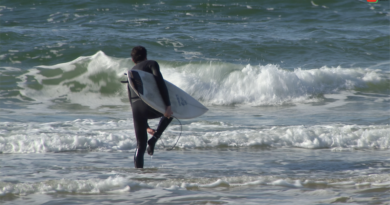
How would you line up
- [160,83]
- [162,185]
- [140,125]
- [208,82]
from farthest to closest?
[208,82] < [140,125] < [160,83] < [162,185]

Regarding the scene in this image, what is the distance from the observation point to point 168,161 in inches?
217

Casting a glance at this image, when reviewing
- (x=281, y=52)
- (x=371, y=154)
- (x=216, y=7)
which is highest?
(x=216, y=7)

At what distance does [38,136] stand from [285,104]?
5.97 metres

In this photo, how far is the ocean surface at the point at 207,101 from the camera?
14.0ft

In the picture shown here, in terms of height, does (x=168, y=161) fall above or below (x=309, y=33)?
below

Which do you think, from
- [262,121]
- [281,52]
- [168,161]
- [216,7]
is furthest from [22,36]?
[168,161]

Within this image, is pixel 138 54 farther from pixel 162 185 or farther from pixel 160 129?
pixel 162 185

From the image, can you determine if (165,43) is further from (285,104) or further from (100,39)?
(285,104)

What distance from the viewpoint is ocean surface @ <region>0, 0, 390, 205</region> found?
4.27m

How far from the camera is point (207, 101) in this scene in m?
10.8

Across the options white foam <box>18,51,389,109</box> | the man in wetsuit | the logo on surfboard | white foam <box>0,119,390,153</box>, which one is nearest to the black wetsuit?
the man in wetsuit

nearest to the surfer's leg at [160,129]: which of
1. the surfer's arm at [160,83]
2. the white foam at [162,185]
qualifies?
the surfer's arm at [160,83]

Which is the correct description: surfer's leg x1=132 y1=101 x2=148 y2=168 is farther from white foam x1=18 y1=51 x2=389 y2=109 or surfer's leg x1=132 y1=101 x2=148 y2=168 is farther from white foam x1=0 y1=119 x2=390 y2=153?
white foam x1=18 y1=51 x2=389 y2=109

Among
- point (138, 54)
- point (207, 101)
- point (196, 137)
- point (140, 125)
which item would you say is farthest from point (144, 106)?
point (207, 101)
